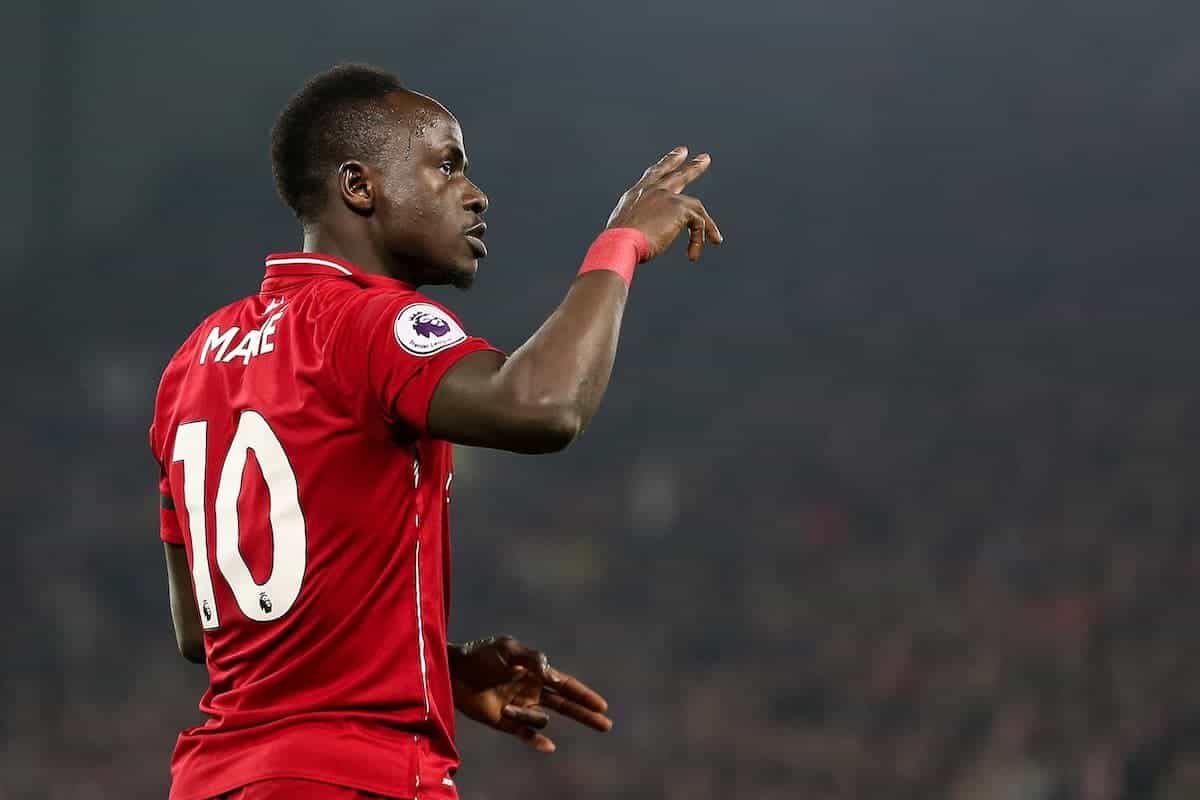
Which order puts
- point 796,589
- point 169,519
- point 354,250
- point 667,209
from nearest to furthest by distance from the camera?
1. point 667,209
2. point 354,250
3. point 169,519
4. point 796,589

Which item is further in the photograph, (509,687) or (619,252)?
(509,687)

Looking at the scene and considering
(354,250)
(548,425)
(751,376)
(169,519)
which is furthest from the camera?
(751,376)

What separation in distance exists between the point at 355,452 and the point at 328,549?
0.37 ft

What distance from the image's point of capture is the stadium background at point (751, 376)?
5.92 meters

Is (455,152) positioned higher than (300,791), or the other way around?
(455,152)

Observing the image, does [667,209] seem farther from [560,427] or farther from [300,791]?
[300,791]

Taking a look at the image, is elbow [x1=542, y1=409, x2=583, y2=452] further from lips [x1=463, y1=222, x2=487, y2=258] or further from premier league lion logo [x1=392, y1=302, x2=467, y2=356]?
lips [x1=463, y1=222, x2=487, y2=258]

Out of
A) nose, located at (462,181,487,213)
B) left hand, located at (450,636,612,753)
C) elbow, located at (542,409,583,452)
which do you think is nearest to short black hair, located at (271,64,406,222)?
nose, located at (462,181,487,213)

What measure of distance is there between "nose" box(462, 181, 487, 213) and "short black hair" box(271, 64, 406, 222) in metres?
0.13

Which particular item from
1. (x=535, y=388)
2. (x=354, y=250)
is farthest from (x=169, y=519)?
(x=535, y=388)

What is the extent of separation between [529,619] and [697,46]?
11.6ft

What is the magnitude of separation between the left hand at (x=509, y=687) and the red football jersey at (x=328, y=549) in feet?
1.17

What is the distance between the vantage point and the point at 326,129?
1.82 meters

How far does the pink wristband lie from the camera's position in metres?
1.55
